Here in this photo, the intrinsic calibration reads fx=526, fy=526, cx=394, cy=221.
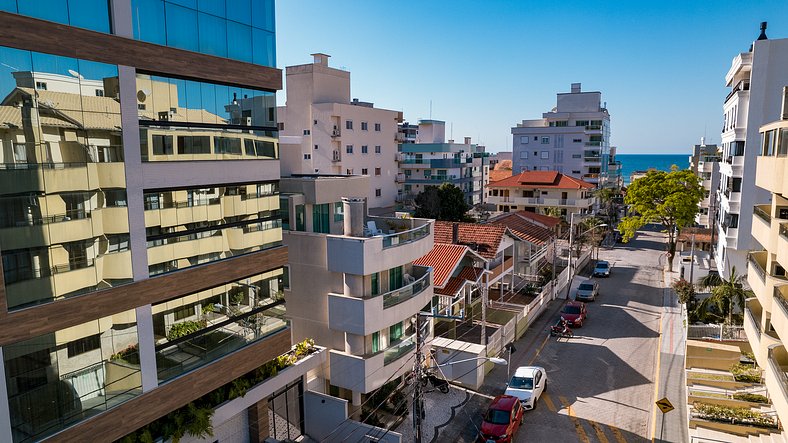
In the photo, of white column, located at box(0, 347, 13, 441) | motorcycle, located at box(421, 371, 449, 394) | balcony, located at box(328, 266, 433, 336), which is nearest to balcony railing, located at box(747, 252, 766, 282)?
motorcycle, located at box(421, 371, 449, 394)

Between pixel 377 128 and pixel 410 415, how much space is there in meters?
46.4

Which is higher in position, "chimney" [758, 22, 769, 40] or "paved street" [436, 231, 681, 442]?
"chimney" [758, 22, 769, 40]

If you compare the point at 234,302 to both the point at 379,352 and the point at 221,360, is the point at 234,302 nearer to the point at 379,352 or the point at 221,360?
the point at 221,360

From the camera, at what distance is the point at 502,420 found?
2039cm

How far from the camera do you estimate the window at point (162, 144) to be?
1416 centimetres

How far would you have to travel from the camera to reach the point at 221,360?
53.5 feet

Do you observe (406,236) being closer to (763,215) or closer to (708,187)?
(763,215)

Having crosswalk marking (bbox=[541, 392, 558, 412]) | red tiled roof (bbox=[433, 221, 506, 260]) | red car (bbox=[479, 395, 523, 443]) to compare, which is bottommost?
crosswalk marking (bbox=[541, 392, 558, 412])

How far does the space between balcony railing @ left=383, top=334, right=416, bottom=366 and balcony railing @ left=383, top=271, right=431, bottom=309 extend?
189 centimetres

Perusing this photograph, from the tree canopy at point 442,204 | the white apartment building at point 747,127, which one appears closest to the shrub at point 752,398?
the white apartment building at point 747,127

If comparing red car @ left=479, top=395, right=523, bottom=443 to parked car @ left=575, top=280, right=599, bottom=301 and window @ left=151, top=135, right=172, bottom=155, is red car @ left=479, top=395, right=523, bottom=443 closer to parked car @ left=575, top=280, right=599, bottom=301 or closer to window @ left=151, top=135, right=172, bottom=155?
window @ left=151, top=135, right=172, bottom=155

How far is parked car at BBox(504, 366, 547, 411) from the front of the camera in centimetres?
2278

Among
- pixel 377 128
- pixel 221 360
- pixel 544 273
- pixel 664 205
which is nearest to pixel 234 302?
pixel 221 360

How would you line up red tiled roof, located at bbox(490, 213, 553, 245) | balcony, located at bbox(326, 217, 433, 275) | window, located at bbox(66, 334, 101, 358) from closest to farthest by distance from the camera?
1. window, located at bbox(66, 334, 101, 358)
2. balcony, located at bbox(326, 217, 433, 275)
3. red tiled roof, located at bbox(490, 213, 553, 245)
